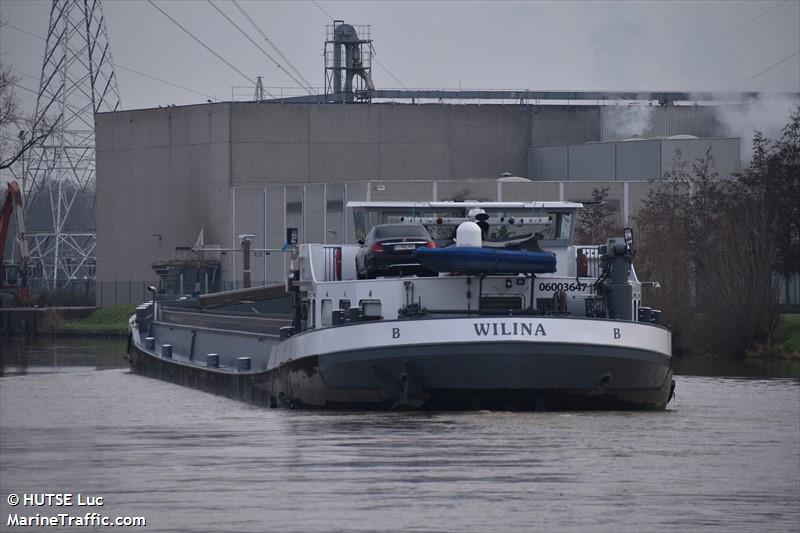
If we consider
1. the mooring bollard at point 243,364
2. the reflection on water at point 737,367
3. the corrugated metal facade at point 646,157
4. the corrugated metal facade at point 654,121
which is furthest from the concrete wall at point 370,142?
the mooring bollard at point 243,364

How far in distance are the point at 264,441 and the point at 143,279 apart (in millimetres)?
58636

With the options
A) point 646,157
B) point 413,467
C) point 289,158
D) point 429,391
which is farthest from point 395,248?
point 289,158

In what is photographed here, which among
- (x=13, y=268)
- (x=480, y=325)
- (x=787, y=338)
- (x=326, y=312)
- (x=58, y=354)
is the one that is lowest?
(x=58, y=354)

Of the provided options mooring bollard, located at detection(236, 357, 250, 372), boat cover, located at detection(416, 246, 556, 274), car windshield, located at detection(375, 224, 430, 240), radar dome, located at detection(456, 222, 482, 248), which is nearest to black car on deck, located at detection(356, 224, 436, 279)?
car windshield, located at detection(375, 224, 430, 240)

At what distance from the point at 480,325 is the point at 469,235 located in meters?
1.98

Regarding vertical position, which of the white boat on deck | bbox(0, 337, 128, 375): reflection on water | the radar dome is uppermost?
the radar dome

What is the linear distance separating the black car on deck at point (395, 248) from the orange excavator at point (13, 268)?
55.6 m

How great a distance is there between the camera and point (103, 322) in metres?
77.2

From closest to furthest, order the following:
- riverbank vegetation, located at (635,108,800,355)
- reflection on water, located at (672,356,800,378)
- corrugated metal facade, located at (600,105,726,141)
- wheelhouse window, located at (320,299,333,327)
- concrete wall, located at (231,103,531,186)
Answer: wheelhouse window, located at (320,299,333,327), reflection on water, located at (672,356,800,378), riverbank vegetation, located at (635,108,800,355), concrete wall, located at (231,103,531,186), corrugated metal facade, located at (600,105,726,141)

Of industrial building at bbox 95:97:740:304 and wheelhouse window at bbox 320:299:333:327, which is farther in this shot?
industrial building at bbox 95:97:740:304

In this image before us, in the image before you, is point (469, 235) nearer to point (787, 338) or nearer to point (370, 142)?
point (787, 338)

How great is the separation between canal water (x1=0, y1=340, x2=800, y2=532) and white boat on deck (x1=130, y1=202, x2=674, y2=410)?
533 mm

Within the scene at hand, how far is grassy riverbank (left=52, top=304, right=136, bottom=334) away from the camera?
7400 centimetres

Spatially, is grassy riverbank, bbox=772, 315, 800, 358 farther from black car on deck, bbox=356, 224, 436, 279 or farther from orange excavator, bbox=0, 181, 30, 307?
orange excavator, bbox=0, 181, 30, 307
